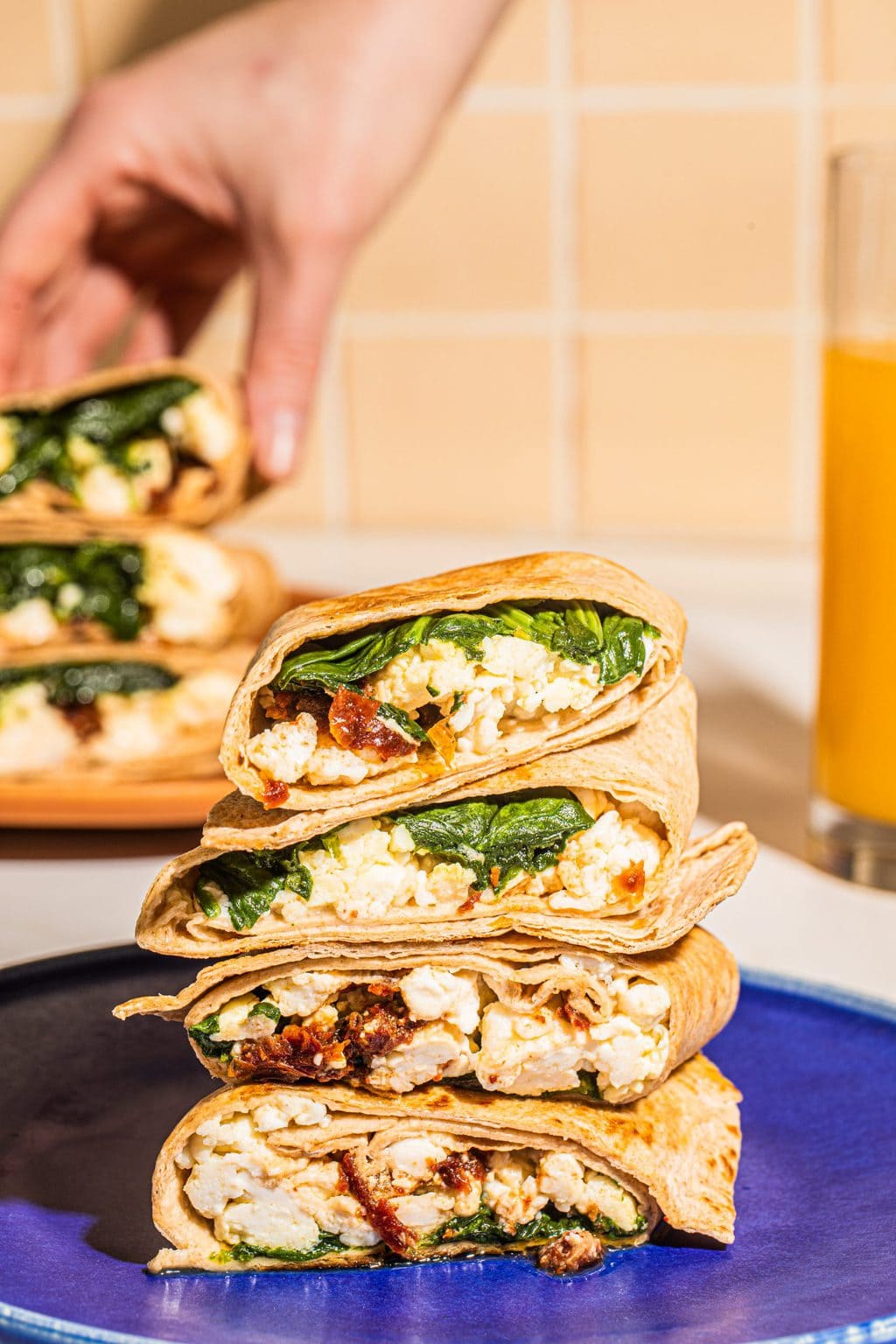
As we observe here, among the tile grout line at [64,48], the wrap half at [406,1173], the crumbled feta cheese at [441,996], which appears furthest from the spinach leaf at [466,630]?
the tile grout line at [64,48]

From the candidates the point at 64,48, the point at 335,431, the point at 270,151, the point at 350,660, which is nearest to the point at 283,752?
the point at 350,660

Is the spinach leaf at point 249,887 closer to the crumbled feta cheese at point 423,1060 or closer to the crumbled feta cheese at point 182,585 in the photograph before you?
the crumbled feta cheese at point 423,1060

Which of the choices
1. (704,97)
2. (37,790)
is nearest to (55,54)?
(704,97)

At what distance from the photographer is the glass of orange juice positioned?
184cm

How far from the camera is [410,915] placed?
1223 millimetres

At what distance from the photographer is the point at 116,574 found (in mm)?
2365

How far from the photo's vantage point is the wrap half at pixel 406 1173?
124cm

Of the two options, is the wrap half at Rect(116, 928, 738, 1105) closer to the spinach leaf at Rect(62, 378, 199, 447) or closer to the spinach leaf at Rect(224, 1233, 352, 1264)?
the spinach leaf at Rect(224, 1233, 352, 1264)

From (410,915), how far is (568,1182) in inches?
9.1

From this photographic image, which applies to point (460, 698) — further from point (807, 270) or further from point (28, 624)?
point (807, 270)

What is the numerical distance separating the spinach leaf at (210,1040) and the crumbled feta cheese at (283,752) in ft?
0.63

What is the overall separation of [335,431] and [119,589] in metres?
1.40

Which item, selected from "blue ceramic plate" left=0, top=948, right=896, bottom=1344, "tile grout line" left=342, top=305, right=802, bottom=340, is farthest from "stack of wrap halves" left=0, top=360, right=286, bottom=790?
"tile grout line" left=342, top=305, right=802, bottom=340

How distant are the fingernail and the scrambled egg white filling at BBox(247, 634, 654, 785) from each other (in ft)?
4.15
